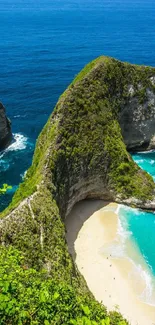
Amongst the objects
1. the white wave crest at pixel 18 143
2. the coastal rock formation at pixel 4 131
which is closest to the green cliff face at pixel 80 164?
the white wave crest at pixel 18 143

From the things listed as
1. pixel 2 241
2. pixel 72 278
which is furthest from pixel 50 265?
pixel 2 241

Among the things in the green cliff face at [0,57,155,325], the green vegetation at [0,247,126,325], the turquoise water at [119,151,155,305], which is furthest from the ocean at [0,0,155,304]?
the green vegetation at [0,247,126,325]

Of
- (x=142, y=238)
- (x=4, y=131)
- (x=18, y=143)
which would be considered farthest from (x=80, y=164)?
(x=4, y=131)

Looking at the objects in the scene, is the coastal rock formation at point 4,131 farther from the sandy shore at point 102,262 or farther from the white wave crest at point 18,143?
the sandy shore at point 102,262

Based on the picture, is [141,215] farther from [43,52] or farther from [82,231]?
[43,52]

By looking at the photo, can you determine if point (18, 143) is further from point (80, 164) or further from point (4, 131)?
point (80, 164)
